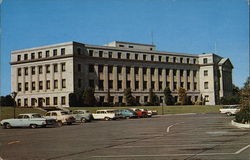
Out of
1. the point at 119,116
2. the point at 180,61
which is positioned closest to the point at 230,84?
the point at 180,61

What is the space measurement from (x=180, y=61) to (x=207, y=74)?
405 inches

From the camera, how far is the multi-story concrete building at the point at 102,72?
81188mm

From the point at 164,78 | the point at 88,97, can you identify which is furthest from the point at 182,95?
the point at 88,97

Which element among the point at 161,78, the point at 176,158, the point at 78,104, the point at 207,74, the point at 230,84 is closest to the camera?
the point at 176,158

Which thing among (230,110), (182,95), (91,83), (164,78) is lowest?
(230,110)

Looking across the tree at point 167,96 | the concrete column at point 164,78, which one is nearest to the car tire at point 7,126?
the tree at point 167,96

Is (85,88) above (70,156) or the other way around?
above

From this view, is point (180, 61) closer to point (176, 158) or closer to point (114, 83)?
point (114, 83)

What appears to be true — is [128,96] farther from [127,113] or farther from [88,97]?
[127,113]

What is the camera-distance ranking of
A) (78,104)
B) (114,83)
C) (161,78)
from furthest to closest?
1. (161,78)
2. (114,83)
3. (78,104)

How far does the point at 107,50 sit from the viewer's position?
8744 cm

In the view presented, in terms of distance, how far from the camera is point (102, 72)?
86562 mm

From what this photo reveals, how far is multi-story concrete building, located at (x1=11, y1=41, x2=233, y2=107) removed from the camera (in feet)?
266

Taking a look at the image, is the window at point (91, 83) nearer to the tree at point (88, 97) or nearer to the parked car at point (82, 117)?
the tree at point (88, 97)
